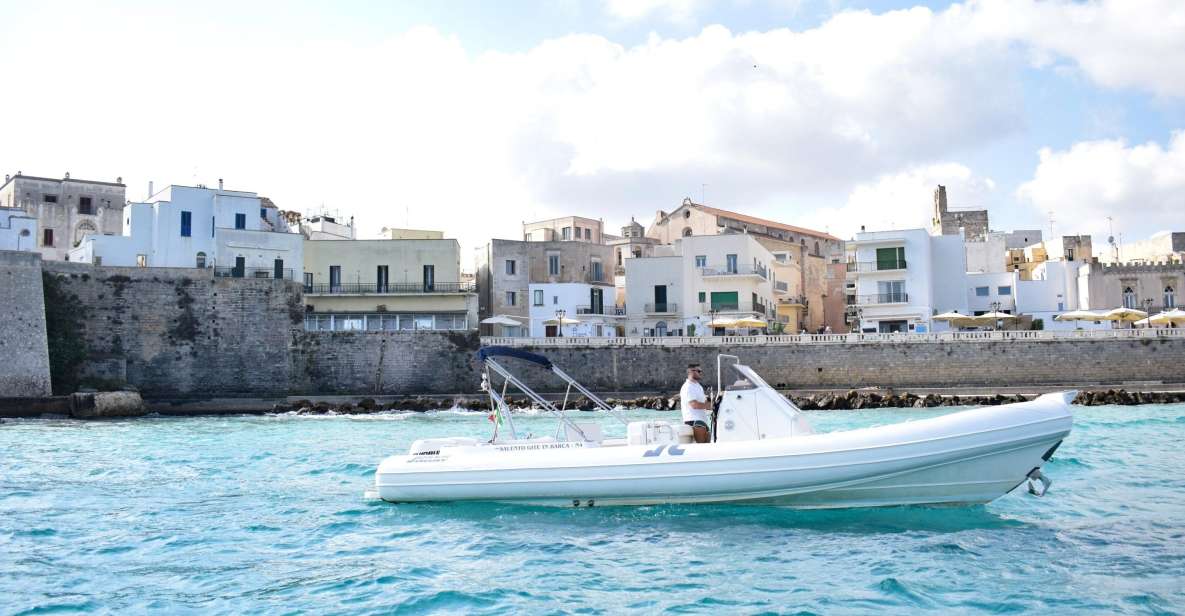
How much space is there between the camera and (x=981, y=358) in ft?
124

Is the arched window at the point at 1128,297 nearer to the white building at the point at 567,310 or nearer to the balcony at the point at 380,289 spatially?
the white building at the point at 567,310

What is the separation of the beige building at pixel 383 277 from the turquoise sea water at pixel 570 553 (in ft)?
94.3

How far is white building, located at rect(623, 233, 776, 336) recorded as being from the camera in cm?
4728

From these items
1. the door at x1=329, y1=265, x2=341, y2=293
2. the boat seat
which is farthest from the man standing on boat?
the door at x1=329, y1=265, x2=341, y2=293

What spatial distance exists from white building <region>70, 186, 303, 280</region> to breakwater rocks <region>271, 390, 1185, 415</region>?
8.95 meters

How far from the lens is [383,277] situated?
149 ft

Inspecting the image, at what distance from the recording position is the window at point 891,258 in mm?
46125

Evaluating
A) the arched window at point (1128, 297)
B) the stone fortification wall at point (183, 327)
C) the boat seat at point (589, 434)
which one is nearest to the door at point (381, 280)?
the stone fortification wall at point (183, 327)

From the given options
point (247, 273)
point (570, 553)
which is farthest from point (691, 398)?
point (247, 273)

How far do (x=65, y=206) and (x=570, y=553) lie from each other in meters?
48.0

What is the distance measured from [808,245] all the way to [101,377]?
47.2 metres

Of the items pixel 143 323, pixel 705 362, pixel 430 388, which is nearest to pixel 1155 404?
pixel 705 362

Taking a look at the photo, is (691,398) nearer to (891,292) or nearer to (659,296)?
(659,296)

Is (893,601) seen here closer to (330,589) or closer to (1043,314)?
(330,589)
